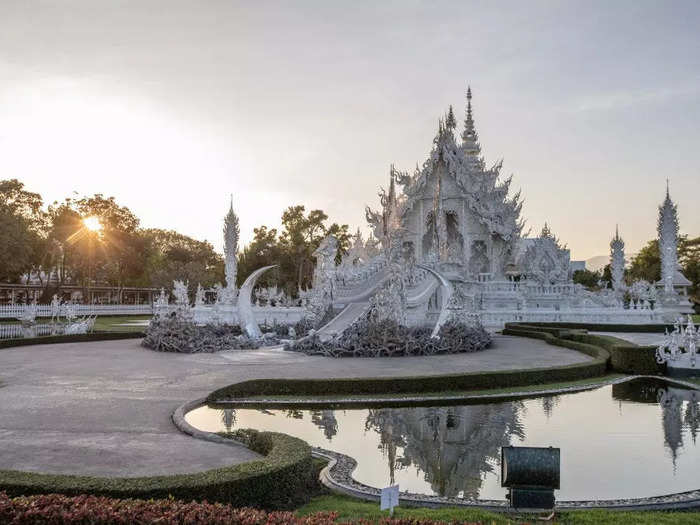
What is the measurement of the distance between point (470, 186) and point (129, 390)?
3505cm

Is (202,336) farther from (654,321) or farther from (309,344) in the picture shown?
(654,321)

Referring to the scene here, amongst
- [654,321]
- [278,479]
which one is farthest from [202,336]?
[654,321]

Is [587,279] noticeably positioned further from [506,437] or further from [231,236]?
[506,437]

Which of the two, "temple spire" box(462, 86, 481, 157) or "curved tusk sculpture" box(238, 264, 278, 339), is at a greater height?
"temple spire" box(462, 86, 481, 157)

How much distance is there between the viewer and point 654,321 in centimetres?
3259

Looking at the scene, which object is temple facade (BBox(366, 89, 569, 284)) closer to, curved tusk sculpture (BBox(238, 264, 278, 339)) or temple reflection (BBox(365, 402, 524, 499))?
curved tusk sculpture (BBox(238, 264, 278, 339))

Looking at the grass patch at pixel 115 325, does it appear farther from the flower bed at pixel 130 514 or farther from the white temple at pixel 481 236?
the flower bed at pixel 130 514

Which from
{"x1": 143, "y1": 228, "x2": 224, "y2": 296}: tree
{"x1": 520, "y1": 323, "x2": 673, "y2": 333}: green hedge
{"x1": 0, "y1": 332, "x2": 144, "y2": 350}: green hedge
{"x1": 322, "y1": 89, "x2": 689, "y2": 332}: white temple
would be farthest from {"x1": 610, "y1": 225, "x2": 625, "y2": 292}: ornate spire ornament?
{"x1": 143, "y1": 228, "x2": 224, "y2": 296}: tree

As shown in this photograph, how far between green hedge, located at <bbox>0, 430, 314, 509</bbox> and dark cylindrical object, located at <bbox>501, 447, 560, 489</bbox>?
256 centimetres

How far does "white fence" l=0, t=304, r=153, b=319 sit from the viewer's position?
1524 inches

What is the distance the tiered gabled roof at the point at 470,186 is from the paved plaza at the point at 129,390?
2002cm

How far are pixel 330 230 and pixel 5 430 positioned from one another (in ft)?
196

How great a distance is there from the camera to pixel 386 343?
67.5 feet

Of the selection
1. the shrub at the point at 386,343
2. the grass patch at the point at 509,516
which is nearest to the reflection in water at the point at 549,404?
the grass patch at the point at 509,516
